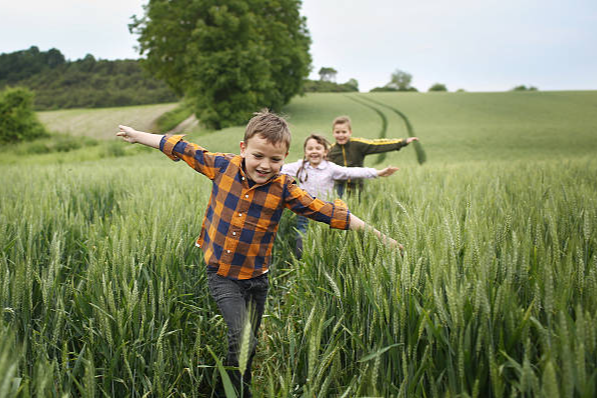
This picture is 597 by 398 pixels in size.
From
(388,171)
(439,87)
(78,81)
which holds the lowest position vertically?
(388,171)

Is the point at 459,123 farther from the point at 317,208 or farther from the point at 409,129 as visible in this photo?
the point at 317,208

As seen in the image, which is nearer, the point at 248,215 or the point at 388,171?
the point at 248,215

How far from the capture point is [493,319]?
108cm

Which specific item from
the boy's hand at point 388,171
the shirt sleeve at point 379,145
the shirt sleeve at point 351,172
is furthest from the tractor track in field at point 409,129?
the boy's hand at point 388,171

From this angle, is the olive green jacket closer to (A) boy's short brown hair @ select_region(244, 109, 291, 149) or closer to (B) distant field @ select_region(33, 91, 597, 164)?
(A) boy's short brown hair @ select_region(244, 109, 291, 149)

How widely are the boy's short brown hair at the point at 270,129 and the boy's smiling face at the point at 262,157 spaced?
0.02 metres

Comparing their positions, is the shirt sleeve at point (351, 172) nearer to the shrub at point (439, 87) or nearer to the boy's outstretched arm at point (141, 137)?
the boy's outstretched arm at point (141, 137)

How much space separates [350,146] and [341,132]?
28cm

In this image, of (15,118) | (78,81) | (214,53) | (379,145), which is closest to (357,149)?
(379,145)

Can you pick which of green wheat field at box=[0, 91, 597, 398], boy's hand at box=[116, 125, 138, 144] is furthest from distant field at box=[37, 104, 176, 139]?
green wheat field at box=[0, 91, 597, 398]

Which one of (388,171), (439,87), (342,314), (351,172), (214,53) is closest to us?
(342,314)

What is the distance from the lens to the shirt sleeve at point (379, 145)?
4.54m

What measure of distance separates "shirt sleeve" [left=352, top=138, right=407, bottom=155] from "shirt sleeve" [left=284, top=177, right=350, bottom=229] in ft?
9.43

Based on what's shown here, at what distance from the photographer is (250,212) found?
6.02 feet
